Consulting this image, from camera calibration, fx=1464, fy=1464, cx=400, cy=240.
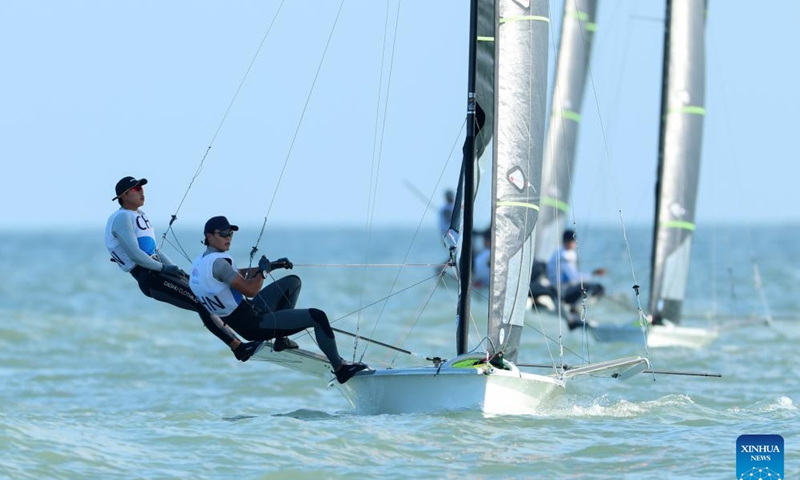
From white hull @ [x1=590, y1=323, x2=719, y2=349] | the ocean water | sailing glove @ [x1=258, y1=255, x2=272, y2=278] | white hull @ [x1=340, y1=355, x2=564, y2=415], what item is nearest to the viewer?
the ocean water

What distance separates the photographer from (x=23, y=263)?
5128 cm

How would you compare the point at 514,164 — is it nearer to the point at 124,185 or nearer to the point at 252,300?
the point at 252,300

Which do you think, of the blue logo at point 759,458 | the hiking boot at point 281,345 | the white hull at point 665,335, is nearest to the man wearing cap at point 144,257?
the hiking boot at point 281,345

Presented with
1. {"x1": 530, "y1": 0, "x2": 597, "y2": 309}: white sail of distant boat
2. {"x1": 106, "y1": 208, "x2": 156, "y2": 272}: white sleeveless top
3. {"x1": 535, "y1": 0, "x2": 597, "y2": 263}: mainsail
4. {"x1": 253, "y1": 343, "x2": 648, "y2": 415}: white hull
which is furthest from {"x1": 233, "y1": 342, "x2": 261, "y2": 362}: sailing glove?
{"x1": 535, "y1": 0, "x2": 597, "y2": 263}: mainsail

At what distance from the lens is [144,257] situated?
1015cm

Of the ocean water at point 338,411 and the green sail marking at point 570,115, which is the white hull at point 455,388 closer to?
the ocean water at point 338,411

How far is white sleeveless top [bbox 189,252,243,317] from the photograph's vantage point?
981cm

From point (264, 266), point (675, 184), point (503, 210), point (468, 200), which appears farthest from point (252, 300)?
point (675, 184)

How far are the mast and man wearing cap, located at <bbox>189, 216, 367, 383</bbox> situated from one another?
2.51ft

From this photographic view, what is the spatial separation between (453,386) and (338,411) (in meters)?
1.79

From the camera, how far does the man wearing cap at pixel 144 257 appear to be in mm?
10164

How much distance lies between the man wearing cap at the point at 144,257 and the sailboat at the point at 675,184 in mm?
8722

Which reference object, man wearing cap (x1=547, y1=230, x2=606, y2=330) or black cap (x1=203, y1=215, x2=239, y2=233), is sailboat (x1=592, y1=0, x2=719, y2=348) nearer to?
man wearing cap (x1=547, y1=230, x2=606, y2=330)

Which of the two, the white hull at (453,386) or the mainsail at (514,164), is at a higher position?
the mainsail at (514,164)
